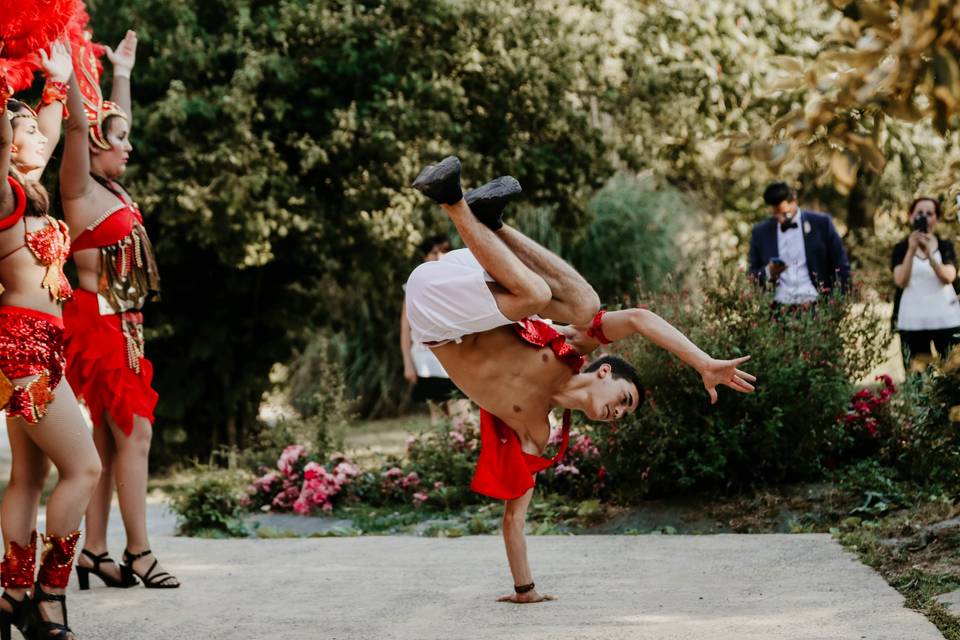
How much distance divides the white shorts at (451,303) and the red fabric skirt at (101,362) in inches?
57.6

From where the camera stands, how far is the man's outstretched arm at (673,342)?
4438 mm

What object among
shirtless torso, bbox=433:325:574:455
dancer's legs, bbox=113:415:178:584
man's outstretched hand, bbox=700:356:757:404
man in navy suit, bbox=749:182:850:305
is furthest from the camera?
man in navy suit, bbox=749:182:850:305

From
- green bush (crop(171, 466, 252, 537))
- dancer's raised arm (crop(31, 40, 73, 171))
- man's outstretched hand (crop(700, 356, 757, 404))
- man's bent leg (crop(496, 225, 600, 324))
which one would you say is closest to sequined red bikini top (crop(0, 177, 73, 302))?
dancer's raised arm (crop(31, 40, 73, 171))

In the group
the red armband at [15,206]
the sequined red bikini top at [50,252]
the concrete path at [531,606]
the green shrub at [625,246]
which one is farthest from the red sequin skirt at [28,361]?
the green shrub at [625,246]

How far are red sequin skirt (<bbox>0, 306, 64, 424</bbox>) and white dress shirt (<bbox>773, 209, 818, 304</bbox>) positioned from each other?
5.26 metres

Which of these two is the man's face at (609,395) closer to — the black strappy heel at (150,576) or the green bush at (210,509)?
the black strappy heel at (150,576)

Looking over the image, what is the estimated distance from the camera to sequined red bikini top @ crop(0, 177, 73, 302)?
13.9 ft

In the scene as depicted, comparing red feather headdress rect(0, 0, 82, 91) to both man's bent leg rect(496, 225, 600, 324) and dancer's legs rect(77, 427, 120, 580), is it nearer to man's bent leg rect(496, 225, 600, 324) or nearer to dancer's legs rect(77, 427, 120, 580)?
man's bent leg rect(496, 225, 600, 324)

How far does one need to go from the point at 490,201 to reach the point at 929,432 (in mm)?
2914

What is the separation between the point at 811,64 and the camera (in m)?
2.17

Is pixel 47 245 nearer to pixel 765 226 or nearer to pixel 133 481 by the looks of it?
pixel 133 481

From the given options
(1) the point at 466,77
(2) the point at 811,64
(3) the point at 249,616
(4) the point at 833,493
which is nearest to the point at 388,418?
(1) the point at 466,77

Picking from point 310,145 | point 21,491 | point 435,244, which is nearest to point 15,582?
point 21,491

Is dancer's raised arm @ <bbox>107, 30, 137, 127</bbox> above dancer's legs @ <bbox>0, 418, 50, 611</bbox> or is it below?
above
